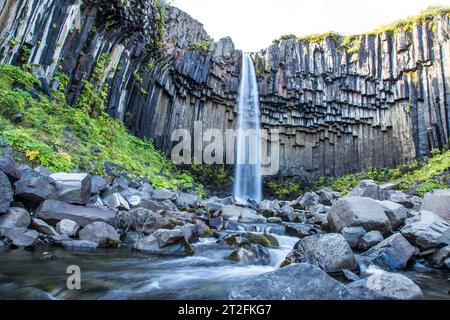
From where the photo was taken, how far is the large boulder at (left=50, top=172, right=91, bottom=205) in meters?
6.62

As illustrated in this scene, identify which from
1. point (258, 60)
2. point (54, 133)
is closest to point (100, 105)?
point (54, 133)

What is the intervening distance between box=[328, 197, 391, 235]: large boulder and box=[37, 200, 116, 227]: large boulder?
18.1ft

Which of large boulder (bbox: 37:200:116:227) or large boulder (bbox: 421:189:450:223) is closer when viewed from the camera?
large boulder (bbox: 37:200:116:227)

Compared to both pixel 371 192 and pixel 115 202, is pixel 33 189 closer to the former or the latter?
pixel 115 202

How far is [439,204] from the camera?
8.48 metres

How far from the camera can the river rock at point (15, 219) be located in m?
5.26

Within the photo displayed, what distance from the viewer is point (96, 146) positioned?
1194 centimetres

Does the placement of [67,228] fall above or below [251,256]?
above

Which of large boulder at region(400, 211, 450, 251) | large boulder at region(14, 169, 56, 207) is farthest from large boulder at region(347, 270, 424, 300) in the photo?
large boulder at region(14, 169, 56, 207)

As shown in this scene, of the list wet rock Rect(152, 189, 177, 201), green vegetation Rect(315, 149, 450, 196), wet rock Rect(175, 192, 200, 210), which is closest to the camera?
wet rock Rect(152, 189, 177, 201)

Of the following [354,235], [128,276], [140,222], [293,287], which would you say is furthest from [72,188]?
[354,235]

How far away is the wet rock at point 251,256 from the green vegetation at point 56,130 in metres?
5.47

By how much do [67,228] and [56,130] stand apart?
20.1 ft

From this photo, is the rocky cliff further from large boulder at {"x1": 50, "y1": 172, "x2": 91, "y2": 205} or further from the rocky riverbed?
the rocky riverbed
